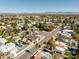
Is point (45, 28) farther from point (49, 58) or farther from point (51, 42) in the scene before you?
point (49, 58)

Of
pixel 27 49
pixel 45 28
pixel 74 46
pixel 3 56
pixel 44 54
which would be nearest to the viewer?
pixel 3 56

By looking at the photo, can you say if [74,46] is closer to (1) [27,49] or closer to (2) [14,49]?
(1) [27,49]

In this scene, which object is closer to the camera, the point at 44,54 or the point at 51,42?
the point at 44,54

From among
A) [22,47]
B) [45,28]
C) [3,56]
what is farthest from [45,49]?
[45,28]

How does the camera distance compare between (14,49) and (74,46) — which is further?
(74,46)

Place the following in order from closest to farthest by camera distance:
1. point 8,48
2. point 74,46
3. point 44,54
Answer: point 44,54 → point 8,48 → point 74,46

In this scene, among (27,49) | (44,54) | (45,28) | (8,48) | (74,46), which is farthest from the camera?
(45,28)

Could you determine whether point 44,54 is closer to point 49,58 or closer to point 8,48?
point 49,58

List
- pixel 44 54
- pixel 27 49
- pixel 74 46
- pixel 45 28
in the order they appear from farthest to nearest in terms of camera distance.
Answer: pixel 45 28
pixel 74 46
pixel 27 49
pixel 44 54

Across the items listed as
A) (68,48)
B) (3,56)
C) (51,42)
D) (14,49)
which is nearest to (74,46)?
(68,48)
